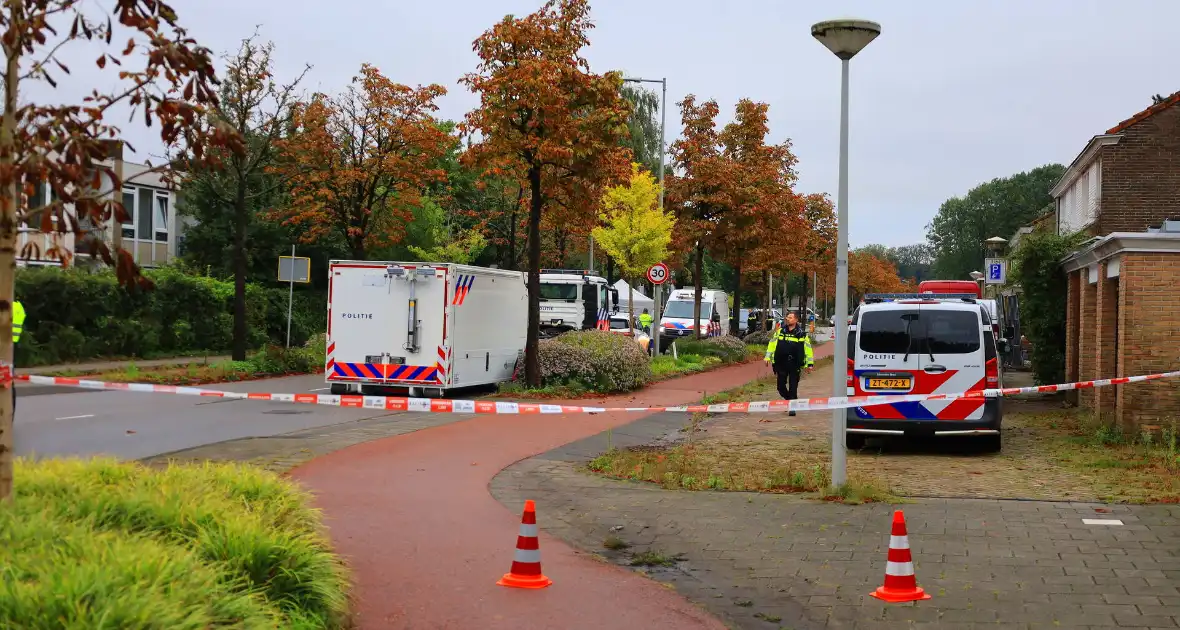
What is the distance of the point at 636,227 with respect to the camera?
3172cm

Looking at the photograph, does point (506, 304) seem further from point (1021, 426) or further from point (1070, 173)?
point (1070, 173)

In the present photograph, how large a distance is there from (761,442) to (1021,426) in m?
4.42

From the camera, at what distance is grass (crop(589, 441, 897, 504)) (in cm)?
1008

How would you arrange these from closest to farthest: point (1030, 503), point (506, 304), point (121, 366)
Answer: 1. point (1030, 503)
2. point (506, 304)
3. point (121, 366)

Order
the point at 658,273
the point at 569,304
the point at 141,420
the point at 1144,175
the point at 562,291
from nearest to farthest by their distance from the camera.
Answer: the point at 141,420
the point at 1144,175
the point at 658,273
the point at 569,304
the point at 562,291

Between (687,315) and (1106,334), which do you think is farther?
(687,315)

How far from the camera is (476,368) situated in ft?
68.0

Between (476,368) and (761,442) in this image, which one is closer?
(761,442)

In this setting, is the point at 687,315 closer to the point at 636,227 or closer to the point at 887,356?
the point at 636,227

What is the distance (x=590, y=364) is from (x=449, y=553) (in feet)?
46.1

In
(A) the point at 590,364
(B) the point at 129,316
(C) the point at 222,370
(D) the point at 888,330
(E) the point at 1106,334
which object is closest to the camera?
(D) the point at 888,330

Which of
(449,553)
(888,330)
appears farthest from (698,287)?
(449,553)

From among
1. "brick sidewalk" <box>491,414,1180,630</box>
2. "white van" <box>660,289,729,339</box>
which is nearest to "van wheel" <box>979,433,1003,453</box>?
"brick sidewalk" <box>491,414,1180,630</box>

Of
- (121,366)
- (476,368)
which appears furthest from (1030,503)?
(121,366)
